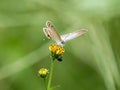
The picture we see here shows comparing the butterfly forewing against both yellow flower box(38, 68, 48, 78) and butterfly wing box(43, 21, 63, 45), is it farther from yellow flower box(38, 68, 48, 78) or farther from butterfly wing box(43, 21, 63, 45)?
yellow flower box(38, 68, 48, 78)

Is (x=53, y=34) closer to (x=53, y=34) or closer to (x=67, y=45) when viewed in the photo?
(x=53, y=34)

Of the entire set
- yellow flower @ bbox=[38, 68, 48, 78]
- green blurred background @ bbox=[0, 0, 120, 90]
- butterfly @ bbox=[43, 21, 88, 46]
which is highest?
green blurred background @ bbox=[0, 0, 120, 90]

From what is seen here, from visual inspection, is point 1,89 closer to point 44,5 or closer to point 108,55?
point 44,5

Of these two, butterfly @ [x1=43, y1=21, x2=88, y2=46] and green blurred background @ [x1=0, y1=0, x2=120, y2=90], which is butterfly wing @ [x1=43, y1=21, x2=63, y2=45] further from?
green blurred background @ [x1=0, y1=0, x2=120, y2=90]

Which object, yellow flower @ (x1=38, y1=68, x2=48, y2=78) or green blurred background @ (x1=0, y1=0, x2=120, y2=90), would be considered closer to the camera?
yellow flower @ (x1=38, y1=68, x2=48, y2=78)

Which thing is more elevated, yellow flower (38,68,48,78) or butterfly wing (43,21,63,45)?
butterfly wing (43,21,63,45)

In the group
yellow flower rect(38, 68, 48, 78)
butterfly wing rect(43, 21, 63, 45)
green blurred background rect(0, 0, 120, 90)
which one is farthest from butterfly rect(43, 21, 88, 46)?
green blurred background rect(0, 0, 120, 90)

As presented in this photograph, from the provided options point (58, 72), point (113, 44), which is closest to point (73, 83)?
point (58, 72)

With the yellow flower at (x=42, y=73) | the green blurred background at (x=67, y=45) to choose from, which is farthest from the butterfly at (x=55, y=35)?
the green blurred background at (x=67, y=45)
